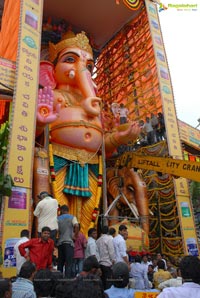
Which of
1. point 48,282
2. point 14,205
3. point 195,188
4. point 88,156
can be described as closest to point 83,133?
point 88,156

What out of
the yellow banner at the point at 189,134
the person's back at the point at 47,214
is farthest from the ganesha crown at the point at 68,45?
the person's back at the point at 47,214

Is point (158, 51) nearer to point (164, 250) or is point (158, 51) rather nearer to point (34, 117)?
point (34, 117)

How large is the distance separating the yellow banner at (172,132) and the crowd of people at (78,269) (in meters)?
2.64

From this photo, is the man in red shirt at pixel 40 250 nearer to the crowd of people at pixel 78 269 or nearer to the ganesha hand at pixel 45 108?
the crowd of people at pixel 78 269

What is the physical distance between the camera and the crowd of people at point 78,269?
1.88 metres

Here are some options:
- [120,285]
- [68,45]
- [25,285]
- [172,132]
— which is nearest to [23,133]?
[68,45]

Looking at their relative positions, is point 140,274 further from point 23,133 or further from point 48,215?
point 23,133

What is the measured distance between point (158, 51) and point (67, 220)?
324 inches

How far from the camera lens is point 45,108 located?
858cm

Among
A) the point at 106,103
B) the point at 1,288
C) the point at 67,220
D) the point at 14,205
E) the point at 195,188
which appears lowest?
the point at 1,288

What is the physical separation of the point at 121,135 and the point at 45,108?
2.65 meters

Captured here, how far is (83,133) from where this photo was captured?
31.8 ft

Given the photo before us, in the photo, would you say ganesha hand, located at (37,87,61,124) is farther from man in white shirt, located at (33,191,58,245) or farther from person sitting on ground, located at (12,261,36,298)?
person sitting on ground, located at (12,261,36,298)

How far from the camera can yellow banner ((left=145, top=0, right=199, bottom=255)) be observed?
9.08 m
